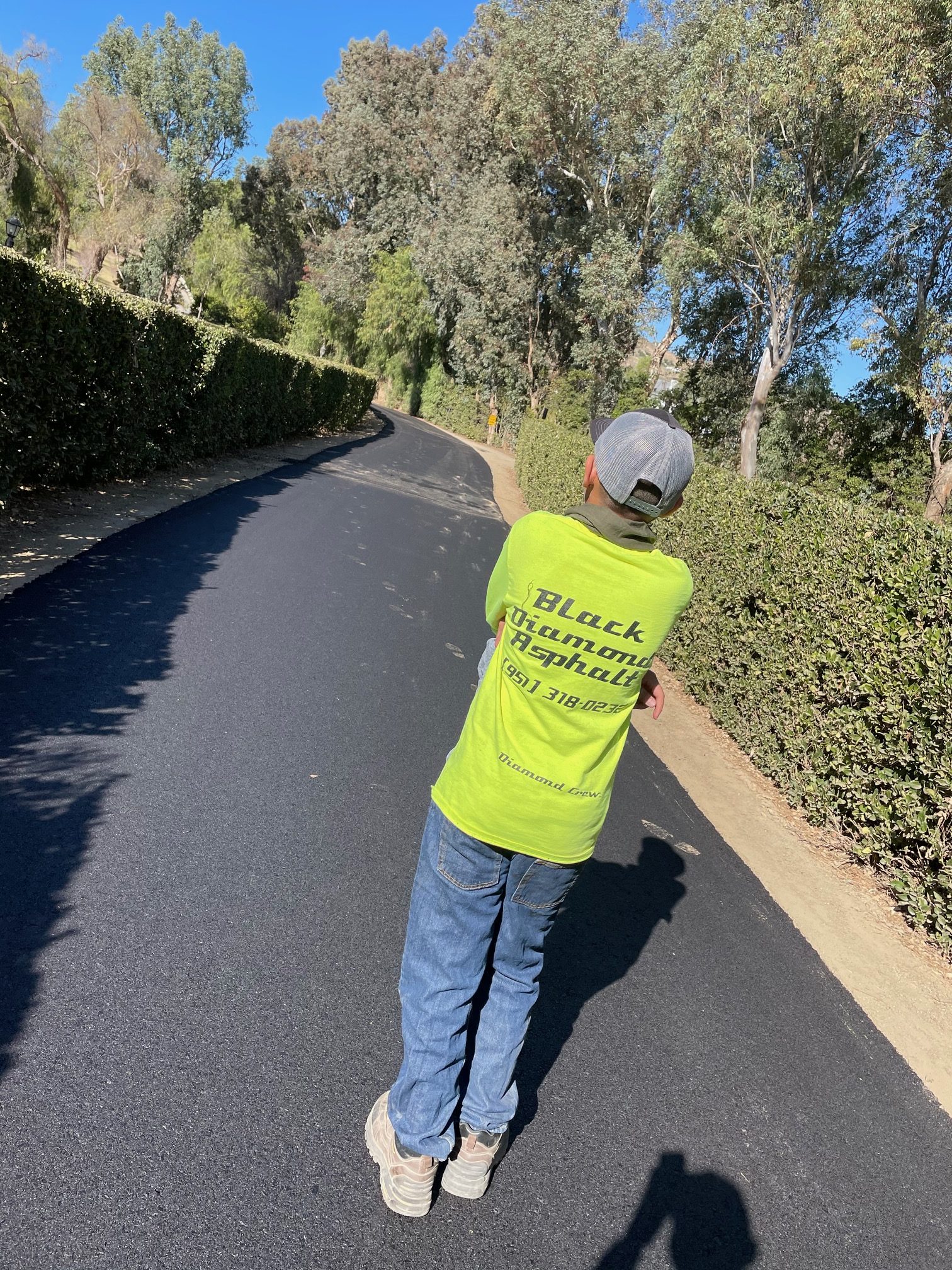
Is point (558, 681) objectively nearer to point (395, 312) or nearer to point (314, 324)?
point (395, 312)

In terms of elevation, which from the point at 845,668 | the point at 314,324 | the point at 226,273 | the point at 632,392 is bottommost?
the point at 845,668

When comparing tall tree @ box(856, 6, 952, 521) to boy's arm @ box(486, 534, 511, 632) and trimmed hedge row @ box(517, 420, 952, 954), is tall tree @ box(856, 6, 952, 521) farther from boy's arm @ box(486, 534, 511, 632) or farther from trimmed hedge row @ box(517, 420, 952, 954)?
boy's arm @ box(486, 534, 511, 632)

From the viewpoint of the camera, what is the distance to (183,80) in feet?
172

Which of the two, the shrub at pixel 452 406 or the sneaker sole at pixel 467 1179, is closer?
the sneaker sole at pixel 467 1179

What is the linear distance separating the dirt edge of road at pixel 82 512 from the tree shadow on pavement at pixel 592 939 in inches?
176

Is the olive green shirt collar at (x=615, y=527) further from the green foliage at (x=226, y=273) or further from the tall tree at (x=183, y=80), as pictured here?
the tall tree at (x=183, y=80)

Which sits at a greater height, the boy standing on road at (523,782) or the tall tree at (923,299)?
the tall tree at (923,299)

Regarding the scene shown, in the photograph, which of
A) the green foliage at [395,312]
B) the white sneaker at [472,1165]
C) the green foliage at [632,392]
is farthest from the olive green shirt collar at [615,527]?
the green foliage at [395,312]

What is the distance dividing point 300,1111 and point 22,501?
7552mm

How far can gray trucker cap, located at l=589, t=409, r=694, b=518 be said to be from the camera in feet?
5.85

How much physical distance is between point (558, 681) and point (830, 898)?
333 cm

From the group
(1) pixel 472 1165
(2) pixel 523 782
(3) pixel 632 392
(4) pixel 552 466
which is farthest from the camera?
(3) pixel 632 392

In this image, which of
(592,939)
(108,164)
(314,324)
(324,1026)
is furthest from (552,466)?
(108,164)

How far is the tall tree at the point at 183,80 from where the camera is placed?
169 ft
